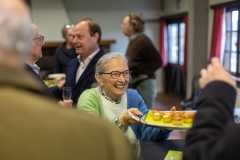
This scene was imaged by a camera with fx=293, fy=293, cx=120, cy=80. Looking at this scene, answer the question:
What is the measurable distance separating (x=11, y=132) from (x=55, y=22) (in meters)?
5.60

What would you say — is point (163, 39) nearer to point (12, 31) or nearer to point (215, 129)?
point (215, 129)

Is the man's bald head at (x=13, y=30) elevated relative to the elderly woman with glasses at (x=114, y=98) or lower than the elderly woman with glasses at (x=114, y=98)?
elevated

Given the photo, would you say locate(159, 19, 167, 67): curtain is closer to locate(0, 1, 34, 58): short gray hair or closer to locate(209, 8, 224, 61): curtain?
locate(209, 8, 224, 61): curtain

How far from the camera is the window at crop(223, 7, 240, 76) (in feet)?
13.6

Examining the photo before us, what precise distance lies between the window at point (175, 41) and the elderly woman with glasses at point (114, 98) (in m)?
4.34

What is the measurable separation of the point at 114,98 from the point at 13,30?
1.13 m

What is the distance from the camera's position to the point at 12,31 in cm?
58

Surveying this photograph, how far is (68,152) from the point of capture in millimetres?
564

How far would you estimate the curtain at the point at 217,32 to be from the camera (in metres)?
4.29

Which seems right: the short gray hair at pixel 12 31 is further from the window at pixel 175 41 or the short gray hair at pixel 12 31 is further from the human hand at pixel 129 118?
the window at pixel 175 41

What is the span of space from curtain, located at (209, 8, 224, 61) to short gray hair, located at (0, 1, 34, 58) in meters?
4.12

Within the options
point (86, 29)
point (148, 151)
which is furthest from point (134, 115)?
point (86, 29)

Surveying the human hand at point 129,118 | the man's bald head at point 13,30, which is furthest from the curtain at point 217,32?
the man's bald head at point 13,30

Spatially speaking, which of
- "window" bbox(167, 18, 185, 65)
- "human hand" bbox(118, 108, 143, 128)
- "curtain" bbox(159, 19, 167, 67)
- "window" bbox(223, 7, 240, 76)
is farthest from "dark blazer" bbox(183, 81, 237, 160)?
"curtain" bbox(159, 19, 167, 67)
